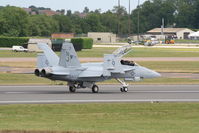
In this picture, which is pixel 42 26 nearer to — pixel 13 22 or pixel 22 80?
pixel 13 22

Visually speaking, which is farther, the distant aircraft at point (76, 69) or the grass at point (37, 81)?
the grass at point (37, 81)

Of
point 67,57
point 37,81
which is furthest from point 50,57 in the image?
point 37,81

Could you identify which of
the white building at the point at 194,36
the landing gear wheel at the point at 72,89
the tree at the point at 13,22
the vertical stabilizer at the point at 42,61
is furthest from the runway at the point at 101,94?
the white building at the point at 194,36

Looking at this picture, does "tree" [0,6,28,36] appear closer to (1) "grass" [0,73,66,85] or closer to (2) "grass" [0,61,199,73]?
(2) "grass" [0,61,199,73]

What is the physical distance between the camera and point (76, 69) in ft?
120

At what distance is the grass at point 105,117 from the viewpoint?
867 inches

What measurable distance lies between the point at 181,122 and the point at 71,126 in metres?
4.12

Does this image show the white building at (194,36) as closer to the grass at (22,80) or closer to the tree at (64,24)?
the tree at (64,24)

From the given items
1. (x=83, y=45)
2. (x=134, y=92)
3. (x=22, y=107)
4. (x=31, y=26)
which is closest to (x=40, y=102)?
(x=22, y=107)

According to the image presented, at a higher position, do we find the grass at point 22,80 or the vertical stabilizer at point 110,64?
the vertical stabilizer at point 110,64

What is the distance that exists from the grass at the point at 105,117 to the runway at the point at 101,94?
2566mm

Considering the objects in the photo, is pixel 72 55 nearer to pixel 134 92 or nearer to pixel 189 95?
pixel 134 92

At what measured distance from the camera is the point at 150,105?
3022cm

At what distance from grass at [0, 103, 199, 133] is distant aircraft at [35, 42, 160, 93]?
6.08m
